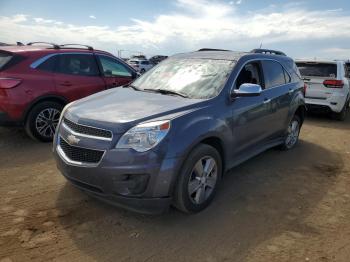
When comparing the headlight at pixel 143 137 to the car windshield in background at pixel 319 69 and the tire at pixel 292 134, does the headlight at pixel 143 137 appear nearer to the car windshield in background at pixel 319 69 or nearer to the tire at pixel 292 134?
the tire at pixel 292 134

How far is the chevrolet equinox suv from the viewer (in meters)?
3.25

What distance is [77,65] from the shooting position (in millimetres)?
6754

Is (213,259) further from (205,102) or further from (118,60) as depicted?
(118,60)

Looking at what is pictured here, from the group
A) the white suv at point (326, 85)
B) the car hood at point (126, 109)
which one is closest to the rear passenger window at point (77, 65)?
the car hood at point (126, 109)

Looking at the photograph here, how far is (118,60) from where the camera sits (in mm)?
7504

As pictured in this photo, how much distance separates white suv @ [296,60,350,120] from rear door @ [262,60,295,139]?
365cm

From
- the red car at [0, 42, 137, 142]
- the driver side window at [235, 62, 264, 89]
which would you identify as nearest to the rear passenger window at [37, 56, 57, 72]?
the red car at [0, 42, 137, 142]

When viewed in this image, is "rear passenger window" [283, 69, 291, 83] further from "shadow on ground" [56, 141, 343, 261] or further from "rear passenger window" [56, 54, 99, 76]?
"rear passenger window" [56, 54, 99, 76]

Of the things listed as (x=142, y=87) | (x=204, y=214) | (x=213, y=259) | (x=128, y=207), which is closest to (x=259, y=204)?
(x=204, y=214)

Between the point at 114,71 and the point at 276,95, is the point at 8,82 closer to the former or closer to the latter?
the point at 114,71

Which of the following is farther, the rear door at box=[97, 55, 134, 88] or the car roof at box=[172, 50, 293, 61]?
the rear door at box=[97, 55, 134, 88]

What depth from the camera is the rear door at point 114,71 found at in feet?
23.6

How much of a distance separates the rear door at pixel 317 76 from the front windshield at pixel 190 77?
5598mm

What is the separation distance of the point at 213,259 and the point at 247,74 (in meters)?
2.63
